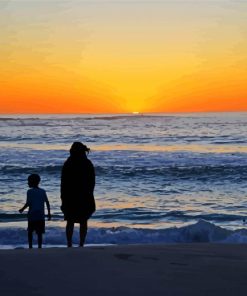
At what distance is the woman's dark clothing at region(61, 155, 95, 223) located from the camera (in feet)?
24.5

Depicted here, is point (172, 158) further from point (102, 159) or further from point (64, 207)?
point (64, 207)

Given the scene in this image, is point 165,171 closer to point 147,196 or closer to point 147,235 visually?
point 147,196

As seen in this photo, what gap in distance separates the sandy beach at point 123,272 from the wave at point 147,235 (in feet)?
16.5

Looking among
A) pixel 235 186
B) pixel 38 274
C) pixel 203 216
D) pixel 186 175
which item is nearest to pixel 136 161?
pixel 186 175

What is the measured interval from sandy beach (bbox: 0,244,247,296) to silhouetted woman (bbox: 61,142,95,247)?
124 cm

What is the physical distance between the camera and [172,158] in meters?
31.4

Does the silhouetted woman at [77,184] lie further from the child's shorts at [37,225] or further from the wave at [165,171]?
the wave at [165,171]

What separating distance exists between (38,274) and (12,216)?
9.53m

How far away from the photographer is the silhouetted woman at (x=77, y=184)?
7457 mm

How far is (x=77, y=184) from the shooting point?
7.53m

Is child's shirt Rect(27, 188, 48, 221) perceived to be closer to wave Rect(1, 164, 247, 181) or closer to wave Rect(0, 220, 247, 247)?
wave Rect(0, 220, 247, 247)

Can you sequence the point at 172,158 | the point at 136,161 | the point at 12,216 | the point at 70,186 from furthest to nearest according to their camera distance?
the point at 172,158 < the point at 136,161 < the point at 12,216 < the point at 70,186

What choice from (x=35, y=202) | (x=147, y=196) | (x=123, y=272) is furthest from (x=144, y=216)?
(x=123, y=272)

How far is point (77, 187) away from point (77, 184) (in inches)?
1.6
